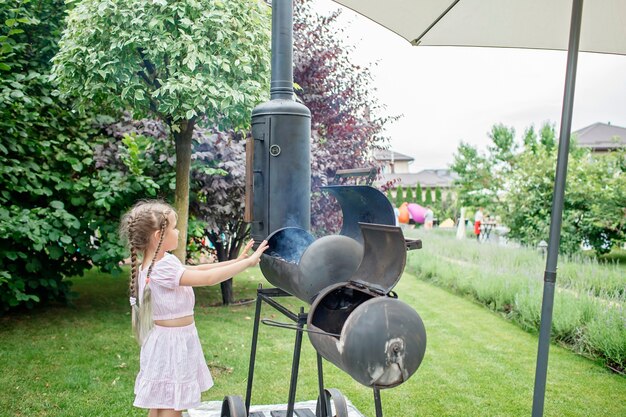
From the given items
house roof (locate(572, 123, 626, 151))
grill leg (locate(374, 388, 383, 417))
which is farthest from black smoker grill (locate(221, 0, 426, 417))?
house roof (locate(572, 123, 626, 151))

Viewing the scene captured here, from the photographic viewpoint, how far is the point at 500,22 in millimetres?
3475

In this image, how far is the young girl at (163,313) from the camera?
2652mm

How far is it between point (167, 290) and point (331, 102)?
16.7ft

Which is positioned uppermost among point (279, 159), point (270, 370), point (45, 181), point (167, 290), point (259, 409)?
point (279, 159)

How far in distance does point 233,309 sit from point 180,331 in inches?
176

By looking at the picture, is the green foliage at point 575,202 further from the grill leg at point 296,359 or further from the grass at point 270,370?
the grill leg at point 296,359

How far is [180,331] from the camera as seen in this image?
2734 mm

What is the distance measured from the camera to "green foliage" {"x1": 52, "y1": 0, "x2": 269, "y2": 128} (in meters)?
A: 3.88

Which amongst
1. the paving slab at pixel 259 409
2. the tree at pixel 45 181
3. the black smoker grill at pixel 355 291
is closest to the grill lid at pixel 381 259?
the black smoker grill at pixel 355 291

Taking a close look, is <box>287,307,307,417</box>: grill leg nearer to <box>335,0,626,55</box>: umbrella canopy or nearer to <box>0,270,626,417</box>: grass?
<box>0,270,626,417</box>: grass

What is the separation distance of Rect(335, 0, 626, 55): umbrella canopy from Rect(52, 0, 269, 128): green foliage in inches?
39.5

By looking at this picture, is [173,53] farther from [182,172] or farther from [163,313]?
[163,313]

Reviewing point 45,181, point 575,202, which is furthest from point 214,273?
point 575,202

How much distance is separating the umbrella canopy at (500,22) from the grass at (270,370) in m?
2.63
